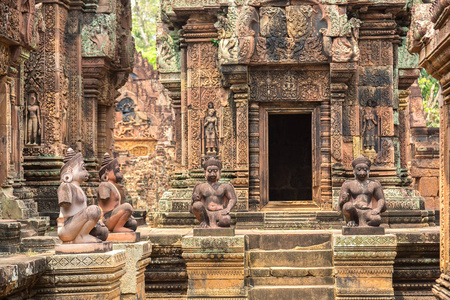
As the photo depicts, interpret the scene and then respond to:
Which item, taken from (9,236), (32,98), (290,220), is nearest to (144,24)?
(32,98)

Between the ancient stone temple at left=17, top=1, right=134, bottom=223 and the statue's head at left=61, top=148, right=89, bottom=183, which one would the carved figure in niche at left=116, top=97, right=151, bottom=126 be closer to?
the ancient stone temple at left=17, top=1, right=134, bottom=223

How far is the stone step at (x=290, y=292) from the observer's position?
9352 millimetres

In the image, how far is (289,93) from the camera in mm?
12148

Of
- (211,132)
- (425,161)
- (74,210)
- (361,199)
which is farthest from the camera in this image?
(425,161)

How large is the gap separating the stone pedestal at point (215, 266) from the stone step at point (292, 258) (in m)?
0.59

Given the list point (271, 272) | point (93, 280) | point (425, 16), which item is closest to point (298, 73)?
point (271, 272)

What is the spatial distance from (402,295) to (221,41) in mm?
5087

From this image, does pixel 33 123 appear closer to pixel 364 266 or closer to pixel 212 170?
pixel 212 170

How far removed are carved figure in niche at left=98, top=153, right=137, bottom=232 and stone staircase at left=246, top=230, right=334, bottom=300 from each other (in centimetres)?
215

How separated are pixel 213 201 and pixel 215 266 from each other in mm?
868

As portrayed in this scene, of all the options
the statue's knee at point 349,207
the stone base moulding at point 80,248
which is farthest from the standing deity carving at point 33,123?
the statue's knee at point 349,207

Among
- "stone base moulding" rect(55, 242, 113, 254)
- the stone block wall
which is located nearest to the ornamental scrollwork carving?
"stone base moulding" rect(55, 242, 113, 254)

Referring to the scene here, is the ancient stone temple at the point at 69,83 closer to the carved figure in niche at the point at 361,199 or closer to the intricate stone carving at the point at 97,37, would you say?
the intricate stone carving at the point at 97,37

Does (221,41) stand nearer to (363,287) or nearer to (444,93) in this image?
(363,287)
